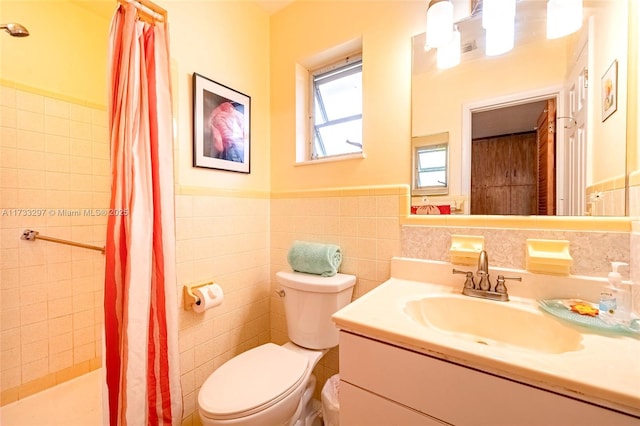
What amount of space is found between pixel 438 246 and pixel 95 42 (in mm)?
2286

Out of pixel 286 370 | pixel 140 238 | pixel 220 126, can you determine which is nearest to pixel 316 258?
pixel 286 370

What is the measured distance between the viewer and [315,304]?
132cm

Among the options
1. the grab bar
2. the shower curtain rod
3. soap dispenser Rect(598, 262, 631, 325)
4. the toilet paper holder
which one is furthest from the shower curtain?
soap dispenser Rect(598, 262, 631, 325)

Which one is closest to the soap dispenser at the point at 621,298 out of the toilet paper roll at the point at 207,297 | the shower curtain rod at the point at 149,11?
the toilet paper roll at the point at 207,297

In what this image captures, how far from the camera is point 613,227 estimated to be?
88 centimetres

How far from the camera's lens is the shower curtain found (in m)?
0.99

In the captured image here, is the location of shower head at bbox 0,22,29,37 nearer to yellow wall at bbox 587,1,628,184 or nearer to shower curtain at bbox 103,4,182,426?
shower curtain at bbox 103,4,182,426

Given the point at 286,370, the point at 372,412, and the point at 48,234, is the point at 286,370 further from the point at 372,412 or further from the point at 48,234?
the point at 48,234

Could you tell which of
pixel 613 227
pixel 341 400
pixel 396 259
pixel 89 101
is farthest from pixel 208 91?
pixel 613 227

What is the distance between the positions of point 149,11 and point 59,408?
199 cm

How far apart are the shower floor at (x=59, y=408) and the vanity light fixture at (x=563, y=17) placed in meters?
2.65

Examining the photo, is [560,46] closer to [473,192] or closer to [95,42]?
[473,192]

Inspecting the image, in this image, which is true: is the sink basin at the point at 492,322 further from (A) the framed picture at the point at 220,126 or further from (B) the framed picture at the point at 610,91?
(A) the framed picture at the point at 220,126

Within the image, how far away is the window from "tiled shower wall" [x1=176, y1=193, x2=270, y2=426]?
55cm
